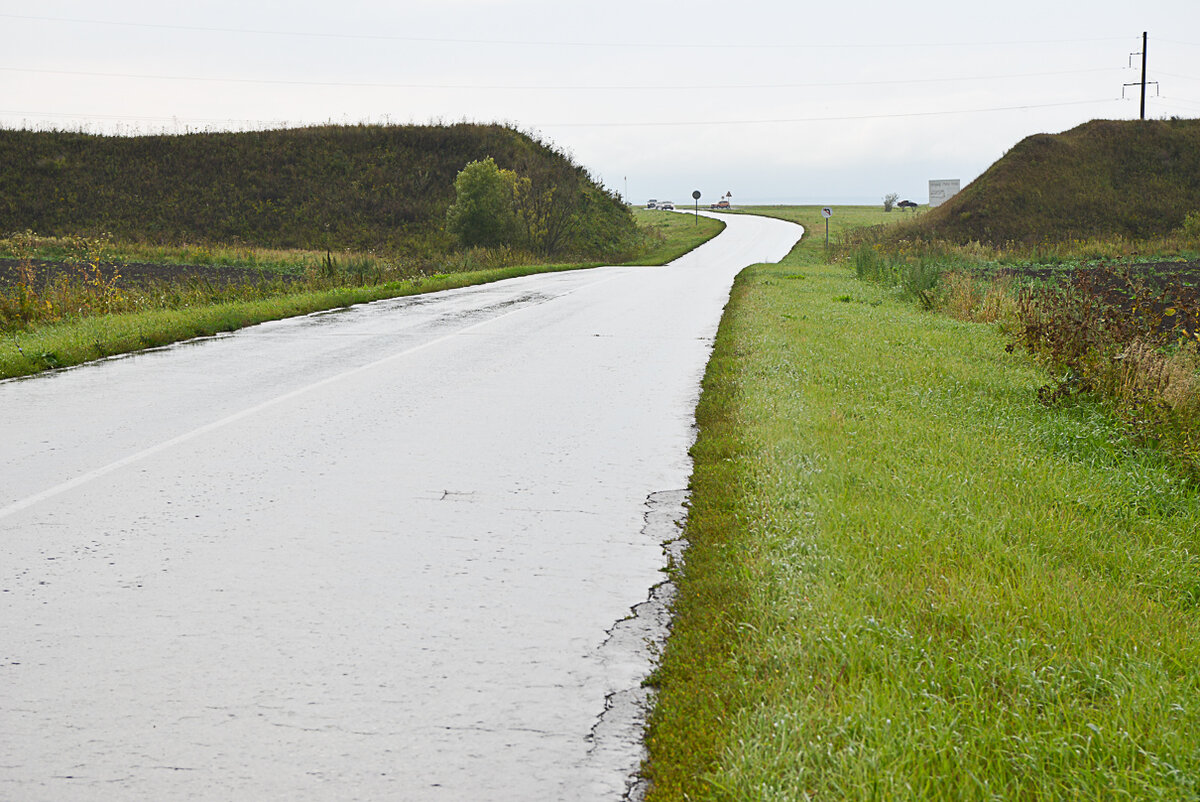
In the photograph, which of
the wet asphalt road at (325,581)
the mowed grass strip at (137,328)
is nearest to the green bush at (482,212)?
the mowed grass strip at (137,328)

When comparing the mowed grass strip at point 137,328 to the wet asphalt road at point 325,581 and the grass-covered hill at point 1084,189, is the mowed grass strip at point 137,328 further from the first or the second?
the grass-covered hill at point 1084,189

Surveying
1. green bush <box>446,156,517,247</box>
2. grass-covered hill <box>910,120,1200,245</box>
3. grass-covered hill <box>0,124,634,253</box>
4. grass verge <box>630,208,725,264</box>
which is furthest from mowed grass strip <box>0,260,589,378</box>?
grass-covered hill <box>910,120,1200,245</box>

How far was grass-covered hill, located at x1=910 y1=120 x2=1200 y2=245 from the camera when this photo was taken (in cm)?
5750

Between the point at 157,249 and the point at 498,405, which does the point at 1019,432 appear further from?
the point at 157,249

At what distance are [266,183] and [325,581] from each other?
67.9 metres

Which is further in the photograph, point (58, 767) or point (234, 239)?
point (234, 239)

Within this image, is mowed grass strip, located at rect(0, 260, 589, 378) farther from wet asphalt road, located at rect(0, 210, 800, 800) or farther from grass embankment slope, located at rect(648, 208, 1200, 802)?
grass embankment slope, located at rect(648, 208, 1200, 802)

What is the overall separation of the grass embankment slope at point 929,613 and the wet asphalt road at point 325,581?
0.36m

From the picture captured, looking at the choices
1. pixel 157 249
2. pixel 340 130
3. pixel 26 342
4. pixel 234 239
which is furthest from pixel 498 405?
pixel 340 130

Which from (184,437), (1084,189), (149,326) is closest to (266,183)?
(1084,189)

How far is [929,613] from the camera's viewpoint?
443cm

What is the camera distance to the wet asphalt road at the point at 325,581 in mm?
3441

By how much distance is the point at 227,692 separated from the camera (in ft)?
12.8

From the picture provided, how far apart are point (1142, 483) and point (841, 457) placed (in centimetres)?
197
